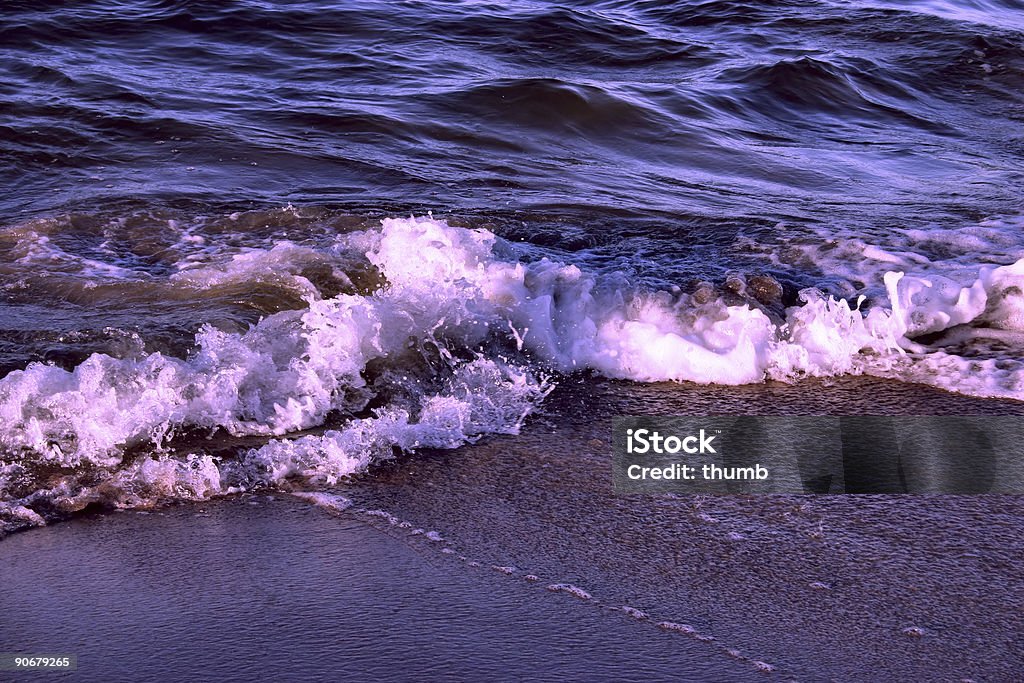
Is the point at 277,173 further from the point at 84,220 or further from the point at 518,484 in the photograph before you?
the point at 518,484

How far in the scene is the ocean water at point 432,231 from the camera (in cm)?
315

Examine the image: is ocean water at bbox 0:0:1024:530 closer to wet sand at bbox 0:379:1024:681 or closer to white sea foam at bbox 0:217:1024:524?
white sea foam at bbox 0:217:1024:524

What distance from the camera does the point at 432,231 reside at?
4258 millimetres

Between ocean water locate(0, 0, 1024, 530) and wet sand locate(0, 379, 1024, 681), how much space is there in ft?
0.76

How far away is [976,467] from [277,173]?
12.7 ft

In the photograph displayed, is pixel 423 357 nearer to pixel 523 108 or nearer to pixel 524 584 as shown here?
pixel 524 584

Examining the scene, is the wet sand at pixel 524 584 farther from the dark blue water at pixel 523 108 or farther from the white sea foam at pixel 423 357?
the dark blue water at pixel 523 108

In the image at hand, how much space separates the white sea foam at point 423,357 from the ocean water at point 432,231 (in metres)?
0.01

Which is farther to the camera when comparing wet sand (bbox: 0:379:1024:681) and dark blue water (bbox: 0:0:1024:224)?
dark blue water (bbox: 0:0:1024:224)

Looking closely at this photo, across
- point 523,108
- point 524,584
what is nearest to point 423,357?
point 524,584

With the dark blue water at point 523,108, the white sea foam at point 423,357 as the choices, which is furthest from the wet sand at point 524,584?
the dark blue water at point 523,108

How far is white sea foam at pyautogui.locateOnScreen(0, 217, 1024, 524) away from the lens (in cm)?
292

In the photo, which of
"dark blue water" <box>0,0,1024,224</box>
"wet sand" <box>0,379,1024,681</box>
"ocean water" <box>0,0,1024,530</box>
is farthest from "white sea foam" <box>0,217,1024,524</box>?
"dark blue water" <box>0,0,1024,224</box>

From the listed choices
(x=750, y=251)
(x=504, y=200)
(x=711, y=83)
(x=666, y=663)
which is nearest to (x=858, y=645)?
(x=666, y=663)
